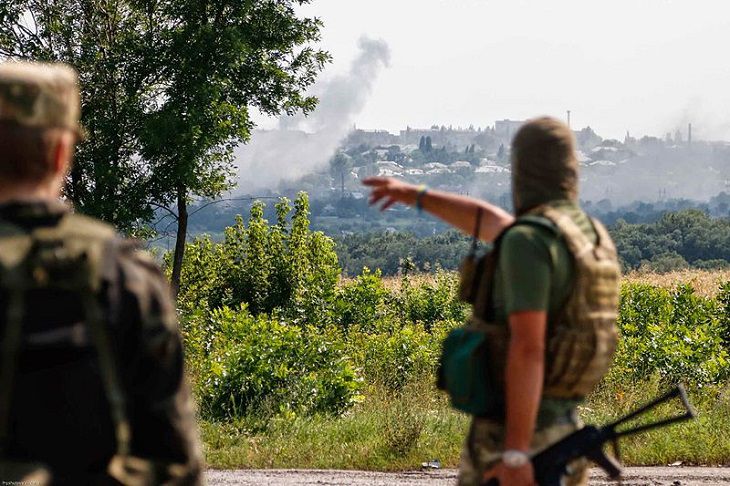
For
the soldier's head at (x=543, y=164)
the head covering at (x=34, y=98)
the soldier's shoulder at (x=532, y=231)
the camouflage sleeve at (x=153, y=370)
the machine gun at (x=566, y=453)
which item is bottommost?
the machine gun at (x=566, y=453)

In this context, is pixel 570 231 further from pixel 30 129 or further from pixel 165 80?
pixel 165 80

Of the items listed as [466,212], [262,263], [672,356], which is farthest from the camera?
[262,263]

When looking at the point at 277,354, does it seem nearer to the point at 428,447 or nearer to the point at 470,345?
the point at 428,447

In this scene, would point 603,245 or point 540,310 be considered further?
point 603,245

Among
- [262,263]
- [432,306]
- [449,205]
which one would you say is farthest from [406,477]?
[262,263]

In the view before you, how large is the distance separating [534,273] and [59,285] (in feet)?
4.90

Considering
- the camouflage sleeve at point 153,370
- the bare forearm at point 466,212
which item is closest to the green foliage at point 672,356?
the bare forearm at point 466,212

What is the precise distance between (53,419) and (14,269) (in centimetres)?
32

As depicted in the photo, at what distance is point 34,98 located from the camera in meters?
2.26

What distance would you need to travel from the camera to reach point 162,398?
2350 millimetres

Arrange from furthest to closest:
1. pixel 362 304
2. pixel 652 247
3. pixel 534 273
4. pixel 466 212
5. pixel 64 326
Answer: pixel 652 247, pixel 362 304, pixel 466 212, pixel 534 273, pixel 64 326

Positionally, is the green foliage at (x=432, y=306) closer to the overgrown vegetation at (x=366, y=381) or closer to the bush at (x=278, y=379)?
the overgrown vegetation at (x=366, y=381)

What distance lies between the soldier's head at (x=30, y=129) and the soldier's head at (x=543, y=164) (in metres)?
1.57

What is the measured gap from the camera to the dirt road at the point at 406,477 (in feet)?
27.8
